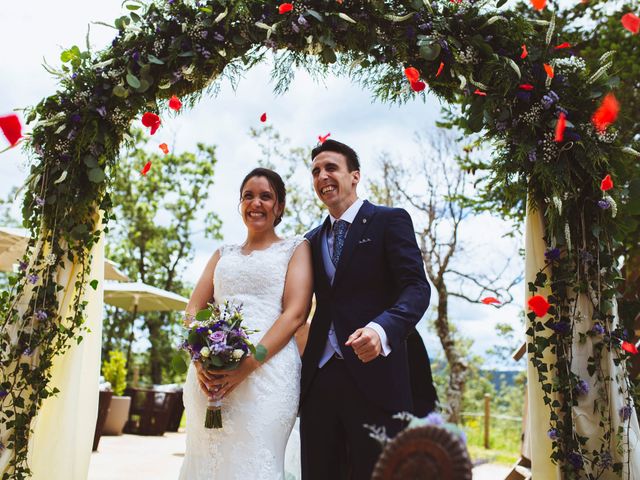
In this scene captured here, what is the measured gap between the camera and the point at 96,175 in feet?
12.0

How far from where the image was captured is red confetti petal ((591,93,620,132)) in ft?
10.3

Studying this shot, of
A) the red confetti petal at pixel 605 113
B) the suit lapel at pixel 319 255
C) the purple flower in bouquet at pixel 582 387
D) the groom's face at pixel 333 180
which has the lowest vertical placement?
the purple flower in bouquet at pixel 582 387

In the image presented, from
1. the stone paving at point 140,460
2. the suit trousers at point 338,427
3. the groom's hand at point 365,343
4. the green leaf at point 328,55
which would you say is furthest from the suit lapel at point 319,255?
the stone paving at point 140,460

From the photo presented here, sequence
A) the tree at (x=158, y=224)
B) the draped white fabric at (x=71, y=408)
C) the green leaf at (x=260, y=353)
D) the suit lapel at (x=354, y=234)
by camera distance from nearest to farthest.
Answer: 1. the green leaf at (x=260, y=353)
2. the suit lapel at (x=354, y=234)
3. the draped white fabric at (x=71, y=408)
4. the tree at (x=158, y=224)

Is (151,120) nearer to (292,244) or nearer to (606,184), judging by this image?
(292,244)

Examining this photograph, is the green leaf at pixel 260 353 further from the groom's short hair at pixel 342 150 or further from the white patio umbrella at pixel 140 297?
the white patio umbrella at pixel 140 297

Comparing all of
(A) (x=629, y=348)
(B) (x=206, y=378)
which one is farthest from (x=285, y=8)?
(A) (x=629, y=348)

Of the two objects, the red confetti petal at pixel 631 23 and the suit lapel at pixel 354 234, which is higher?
the red confetti petal at pixel 631 23

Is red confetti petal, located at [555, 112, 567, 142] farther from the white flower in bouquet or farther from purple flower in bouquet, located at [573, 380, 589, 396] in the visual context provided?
the white flower in bouquet

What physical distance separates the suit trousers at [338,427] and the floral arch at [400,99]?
1078 mm

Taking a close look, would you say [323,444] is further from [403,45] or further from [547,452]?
[403,45]

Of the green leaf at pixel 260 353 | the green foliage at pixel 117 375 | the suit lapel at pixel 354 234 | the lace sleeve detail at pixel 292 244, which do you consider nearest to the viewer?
the green leaf at pixel 260 353

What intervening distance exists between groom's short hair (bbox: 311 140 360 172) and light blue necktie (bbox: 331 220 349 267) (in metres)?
0.31

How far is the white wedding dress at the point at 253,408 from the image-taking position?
3.04 m
